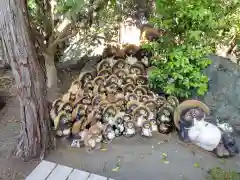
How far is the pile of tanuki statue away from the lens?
359cm

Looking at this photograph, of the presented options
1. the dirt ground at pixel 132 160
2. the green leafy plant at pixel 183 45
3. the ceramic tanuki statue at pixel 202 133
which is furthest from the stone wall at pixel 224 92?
the dirt ground at pixel 132 160

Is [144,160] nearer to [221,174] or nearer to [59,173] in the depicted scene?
[221,174]

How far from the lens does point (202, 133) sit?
3449 mm

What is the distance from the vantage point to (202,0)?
388cm

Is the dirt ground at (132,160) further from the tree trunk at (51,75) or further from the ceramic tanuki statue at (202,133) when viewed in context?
the tree trunk at (51,75)

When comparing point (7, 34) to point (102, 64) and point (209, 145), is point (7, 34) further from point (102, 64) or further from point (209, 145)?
point (209, 145)

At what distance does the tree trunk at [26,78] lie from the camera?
8.83 feet

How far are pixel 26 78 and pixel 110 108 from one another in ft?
4.17

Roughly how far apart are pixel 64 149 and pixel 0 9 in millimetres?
1787

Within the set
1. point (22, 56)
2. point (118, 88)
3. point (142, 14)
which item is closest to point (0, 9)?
point (22, 56)

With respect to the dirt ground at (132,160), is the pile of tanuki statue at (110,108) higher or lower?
higher

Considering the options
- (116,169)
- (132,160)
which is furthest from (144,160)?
(116,169)

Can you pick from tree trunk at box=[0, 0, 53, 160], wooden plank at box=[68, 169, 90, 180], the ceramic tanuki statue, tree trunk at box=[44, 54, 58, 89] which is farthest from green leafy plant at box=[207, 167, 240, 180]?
tree trunk at box=[44, 54, 58, 89]

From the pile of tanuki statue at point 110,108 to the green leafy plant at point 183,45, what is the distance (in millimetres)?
253
